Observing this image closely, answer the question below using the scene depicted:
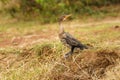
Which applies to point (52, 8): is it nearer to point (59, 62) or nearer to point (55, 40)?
point (55, 40)

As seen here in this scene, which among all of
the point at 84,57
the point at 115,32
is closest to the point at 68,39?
the point at 84,57

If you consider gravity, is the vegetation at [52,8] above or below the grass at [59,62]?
below

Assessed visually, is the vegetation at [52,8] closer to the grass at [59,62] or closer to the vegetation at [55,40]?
the vegetation at [55,40]

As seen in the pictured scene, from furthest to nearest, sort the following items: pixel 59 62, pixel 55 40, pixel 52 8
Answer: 1. pixel 52 8
2. pixel 55 40
3. pixel 59 62

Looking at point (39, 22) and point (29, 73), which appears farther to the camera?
point (39, 22)

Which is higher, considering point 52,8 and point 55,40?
point 55,40

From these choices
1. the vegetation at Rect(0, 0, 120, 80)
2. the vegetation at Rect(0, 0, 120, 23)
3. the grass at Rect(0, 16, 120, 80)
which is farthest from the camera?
the vegetation at Rect(0, 0, 120, 23)

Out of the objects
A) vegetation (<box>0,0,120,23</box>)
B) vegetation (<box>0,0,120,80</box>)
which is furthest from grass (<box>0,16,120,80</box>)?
vegetation (<box>0,0,120,23</box>)

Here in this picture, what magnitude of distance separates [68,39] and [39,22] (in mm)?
5982

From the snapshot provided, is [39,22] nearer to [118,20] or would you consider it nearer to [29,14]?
[29,14]

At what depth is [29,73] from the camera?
745 cm

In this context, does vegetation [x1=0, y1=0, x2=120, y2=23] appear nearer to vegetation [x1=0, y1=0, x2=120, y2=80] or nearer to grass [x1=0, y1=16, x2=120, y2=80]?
vegetation [x1=0, y1=0, x2=120, y2=80]

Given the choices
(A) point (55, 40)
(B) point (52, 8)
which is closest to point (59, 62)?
(A) point (55, 40)

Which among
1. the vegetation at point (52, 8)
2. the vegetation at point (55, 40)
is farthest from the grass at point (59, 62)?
the vegetation at point (52, 8)
